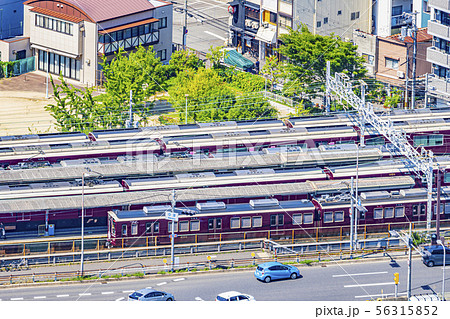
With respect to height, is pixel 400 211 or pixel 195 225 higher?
pixel 400 211

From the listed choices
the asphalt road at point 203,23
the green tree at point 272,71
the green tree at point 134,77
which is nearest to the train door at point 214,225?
the green tree at point 134,77

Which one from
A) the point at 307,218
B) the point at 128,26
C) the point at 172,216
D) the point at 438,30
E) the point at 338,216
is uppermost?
the point at 128,26

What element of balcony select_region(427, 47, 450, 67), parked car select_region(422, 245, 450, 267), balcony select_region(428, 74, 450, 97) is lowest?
parked car select_region(422, 245, 450, 267)

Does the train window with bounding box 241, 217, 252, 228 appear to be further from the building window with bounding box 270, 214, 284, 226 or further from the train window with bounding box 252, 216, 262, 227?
the building window with bounding box 270, 214, 284, 226

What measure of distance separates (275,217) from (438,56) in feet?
109

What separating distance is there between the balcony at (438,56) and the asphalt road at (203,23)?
3047 centimetres

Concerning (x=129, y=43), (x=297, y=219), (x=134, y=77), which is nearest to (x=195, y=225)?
(x=297, y=219)

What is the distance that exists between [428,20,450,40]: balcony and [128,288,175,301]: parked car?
4899 cm

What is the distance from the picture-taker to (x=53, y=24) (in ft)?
393

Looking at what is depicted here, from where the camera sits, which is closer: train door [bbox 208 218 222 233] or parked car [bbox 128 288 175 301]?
parked car [bbox 128 288 175 301]

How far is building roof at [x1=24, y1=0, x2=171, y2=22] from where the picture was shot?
117244 millimetres

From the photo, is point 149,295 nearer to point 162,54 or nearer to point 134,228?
point 134,228

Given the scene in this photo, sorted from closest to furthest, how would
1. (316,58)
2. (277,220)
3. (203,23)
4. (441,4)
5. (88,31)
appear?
1. (277,220)
2. (441,4)
3. (316,58)
4. (88,31)
5. (203,23)

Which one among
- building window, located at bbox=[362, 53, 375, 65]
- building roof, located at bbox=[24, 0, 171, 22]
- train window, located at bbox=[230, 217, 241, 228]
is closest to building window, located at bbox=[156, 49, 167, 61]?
building roof, located at bbox=[24, 0, 171, 22]
